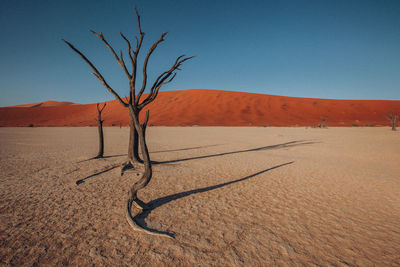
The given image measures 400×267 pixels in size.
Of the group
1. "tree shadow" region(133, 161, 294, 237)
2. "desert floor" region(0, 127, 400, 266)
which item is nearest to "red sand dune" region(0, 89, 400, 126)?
"desert floor" region(0, 127, 400, 266)

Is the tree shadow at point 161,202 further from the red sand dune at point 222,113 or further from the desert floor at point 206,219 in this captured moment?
the red sand dune at point 222,113

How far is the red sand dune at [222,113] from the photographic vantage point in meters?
44.1

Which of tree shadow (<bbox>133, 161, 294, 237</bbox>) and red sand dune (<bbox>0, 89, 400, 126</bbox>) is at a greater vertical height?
red sand dune (<bbox>0, 89, 400, 126</bbox>)

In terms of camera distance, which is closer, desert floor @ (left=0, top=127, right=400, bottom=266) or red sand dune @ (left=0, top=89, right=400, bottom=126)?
desert floor @ (left=0, top=127, right=400, bottom=266)

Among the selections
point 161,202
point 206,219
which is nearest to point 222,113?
point 161,202

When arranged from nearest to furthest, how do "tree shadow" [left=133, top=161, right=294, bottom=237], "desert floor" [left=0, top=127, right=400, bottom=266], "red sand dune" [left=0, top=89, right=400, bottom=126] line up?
"desert floor" [left=0, top=127, right=400, bottom=266]
"tree shadow" [left=133, top=161, right=294, bottom=237]
"red sand dune" [left=0, top=89, right=400, bottom=126]

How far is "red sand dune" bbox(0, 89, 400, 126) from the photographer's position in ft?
145

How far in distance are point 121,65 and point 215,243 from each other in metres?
5.26

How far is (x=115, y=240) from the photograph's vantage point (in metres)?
2.49

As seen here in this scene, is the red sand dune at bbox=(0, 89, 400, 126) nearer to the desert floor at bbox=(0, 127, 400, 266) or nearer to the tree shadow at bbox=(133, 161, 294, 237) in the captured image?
the desert floor at bbox=(0, 127, 400, 266)

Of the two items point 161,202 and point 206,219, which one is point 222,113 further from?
point 206,219

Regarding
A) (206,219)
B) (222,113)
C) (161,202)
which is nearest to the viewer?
(206,219)

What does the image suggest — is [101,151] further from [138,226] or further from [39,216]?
[138,226]

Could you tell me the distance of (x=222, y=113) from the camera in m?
50.3
